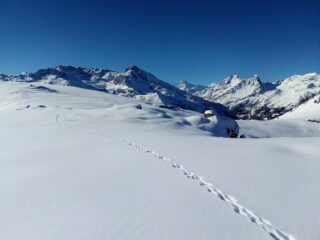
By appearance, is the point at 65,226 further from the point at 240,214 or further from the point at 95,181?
→ the point at 240,214

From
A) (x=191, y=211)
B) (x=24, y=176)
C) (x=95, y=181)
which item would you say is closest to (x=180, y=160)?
(x=95, y=181)

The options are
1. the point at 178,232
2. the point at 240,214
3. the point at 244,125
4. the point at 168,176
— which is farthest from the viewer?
the point at 244,125

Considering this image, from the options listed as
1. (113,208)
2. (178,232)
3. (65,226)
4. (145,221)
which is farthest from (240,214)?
(65,226)

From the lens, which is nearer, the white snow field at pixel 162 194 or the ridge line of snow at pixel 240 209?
the ridge line of snow at pixel 240 209

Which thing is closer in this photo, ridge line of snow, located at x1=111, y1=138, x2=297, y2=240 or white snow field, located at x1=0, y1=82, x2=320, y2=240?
ridge line of snow, located at x1=111, y1=138, x2=297, y2=240

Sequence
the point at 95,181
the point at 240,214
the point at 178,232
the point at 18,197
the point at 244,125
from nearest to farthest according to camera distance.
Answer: the point at 178,232, the point at 240,214, the point at 18,197, the point at 95,181, the point at 244,125

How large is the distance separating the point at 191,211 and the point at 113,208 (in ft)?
5.87

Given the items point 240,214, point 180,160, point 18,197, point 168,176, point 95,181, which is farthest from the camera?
point 180,160

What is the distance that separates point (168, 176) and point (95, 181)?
2.31 metres

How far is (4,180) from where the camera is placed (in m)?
8.34

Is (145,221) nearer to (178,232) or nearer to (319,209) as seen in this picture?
(178,232)

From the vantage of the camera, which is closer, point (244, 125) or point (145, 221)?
point (145, 221)

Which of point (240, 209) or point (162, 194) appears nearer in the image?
point (240, 209)

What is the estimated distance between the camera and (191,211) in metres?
5.89
